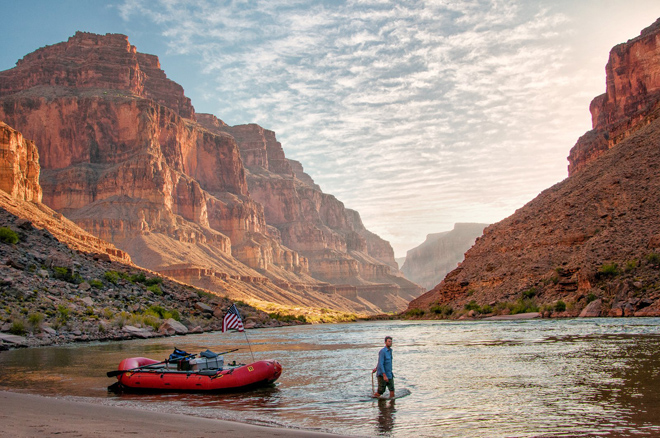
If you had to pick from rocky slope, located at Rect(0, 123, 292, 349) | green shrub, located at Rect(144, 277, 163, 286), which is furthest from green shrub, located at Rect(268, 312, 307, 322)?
green shrub, located at Rect(144, 277, 163, 286)

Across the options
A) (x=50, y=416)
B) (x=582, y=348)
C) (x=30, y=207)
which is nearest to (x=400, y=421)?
(x=50, y=416)

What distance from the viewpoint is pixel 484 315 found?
5259cm

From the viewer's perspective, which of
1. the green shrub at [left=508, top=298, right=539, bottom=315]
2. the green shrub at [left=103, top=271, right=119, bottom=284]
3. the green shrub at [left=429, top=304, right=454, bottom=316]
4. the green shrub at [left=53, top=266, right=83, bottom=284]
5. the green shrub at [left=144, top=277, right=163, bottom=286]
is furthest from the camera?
the green shrub at [left=144, top=277, right=163, bottom=286]

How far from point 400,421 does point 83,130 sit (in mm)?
164417

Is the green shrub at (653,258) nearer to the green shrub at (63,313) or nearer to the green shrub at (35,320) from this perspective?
the green shrub at (63,313)

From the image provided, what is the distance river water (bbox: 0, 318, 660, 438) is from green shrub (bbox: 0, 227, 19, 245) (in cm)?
1854

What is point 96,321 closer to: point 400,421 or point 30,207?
point 400,421

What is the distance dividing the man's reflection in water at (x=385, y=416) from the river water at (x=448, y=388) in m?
0.03

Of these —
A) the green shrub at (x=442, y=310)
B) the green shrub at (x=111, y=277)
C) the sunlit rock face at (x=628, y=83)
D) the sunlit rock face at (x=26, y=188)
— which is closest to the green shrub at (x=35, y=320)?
the green shrub at (x=111, y=277)

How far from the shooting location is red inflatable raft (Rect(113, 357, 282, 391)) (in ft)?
57.4

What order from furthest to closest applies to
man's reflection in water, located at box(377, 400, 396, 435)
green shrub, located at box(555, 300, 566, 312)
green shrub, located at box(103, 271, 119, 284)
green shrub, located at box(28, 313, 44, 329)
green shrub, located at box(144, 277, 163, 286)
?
green shrub, located at box(144, 277, 163, 286) → green shrub, located at box(103, 271, 119, 284) → green shrub, located at box(555, 300, 566, 312) → green shrub, located at box(28, 313, 44, 329) → man's reflection in water, located at box(377, 400, 396, 435)

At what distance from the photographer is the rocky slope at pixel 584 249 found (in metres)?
42.0

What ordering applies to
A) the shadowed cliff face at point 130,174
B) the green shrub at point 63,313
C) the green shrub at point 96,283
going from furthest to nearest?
the shadowed cliff face at point 130,174 → the green shrub at point 96,283 → the green shrub at point 63,313

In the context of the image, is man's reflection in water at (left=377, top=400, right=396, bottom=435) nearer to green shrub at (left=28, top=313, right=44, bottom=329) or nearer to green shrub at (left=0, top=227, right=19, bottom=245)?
green shrub at (left=28, top=313, right=44, bottom=329)
